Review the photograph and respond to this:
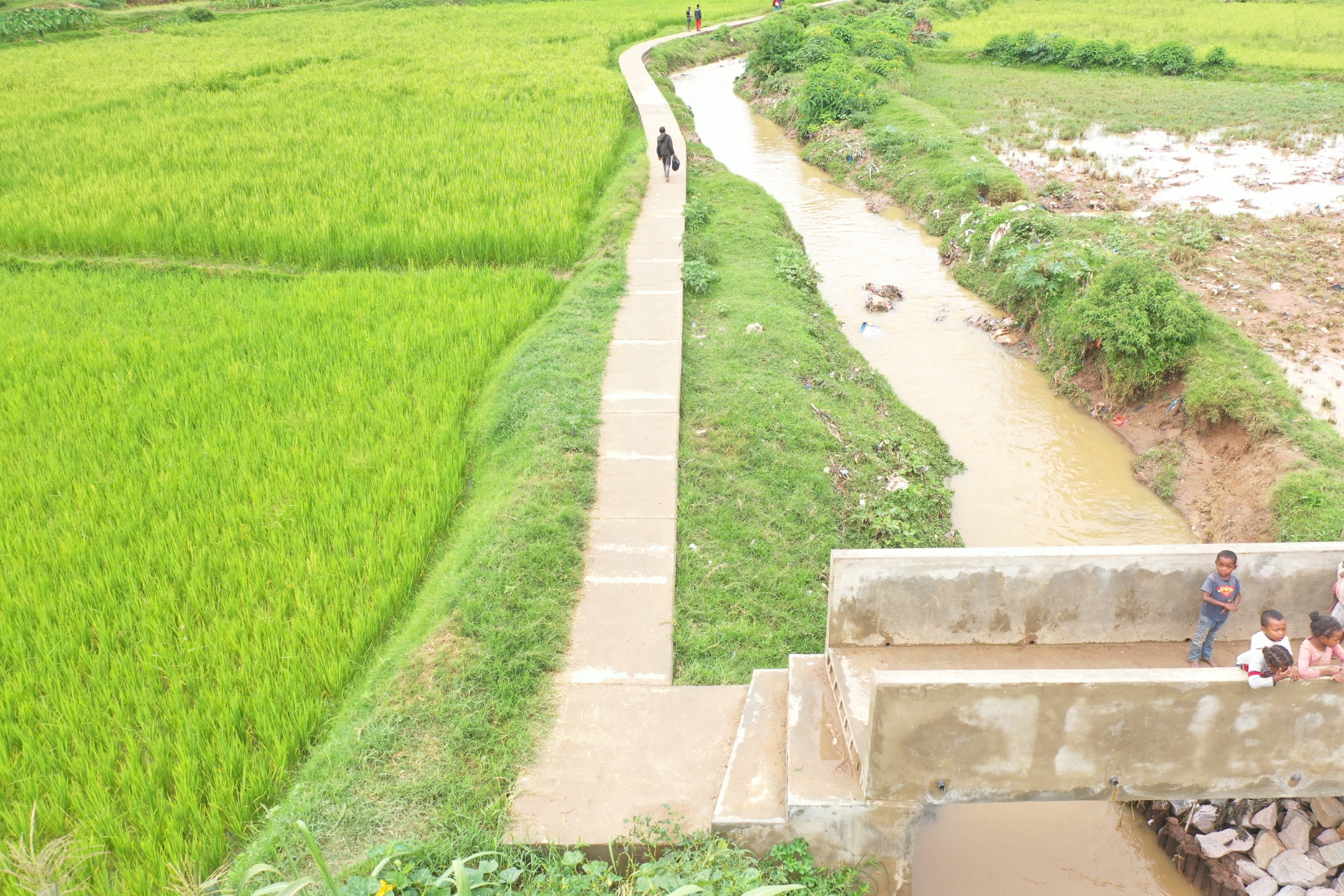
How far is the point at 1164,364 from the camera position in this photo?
26.2 ft

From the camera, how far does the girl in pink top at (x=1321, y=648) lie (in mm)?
3594

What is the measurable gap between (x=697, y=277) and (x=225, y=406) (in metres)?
4.79

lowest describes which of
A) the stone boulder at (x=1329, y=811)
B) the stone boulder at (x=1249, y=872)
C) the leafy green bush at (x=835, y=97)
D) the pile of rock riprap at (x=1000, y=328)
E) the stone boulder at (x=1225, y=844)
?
the stone boulder at (x=1249, y=872)

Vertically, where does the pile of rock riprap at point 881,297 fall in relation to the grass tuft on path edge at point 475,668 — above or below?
above

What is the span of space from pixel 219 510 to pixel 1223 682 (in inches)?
211

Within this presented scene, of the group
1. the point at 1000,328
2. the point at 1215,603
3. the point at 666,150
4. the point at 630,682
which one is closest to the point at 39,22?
the point at 666,150

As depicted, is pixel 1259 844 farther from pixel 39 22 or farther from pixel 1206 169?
pixel 39 22

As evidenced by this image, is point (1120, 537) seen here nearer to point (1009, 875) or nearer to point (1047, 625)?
point (1047, 625)

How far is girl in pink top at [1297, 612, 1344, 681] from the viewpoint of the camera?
3.59 metres

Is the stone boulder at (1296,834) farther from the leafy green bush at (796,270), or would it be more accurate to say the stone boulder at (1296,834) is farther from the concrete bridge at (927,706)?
the leafy green bush at (796,270)

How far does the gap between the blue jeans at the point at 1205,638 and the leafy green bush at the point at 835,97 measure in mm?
14886

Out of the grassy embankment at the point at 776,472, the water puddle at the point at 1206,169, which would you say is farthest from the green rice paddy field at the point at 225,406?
the water puddle at the point at 1206,169

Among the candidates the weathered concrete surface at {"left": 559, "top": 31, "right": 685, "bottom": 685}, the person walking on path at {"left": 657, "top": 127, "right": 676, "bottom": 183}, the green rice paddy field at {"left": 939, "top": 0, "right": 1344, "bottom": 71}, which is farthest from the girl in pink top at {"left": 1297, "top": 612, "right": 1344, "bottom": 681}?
the green rice paddy field at {"left": 939, "top": 0, "right": 1344, "bottom": 71}

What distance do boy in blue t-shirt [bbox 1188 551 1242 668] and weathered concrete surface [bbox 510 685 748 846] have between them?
7.27 feet
